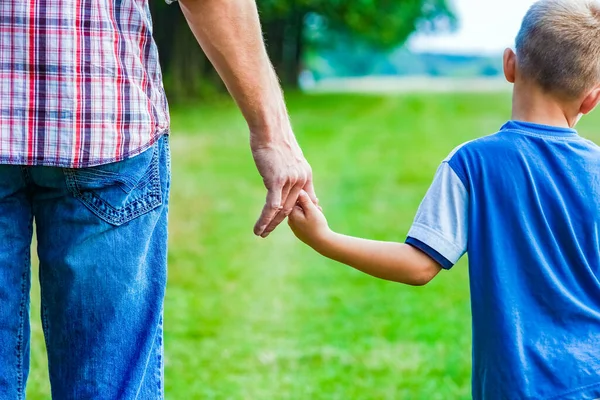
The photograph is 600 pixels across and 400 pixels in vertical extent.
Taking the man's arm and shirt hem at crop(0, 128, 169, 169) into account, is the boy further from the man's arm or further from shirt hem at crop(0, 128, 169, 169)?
shirt hem at crop(0, 128, 169, 169)

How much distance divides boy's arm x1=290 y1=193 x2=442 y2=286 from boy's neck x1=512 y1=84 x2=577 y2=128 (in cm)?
39

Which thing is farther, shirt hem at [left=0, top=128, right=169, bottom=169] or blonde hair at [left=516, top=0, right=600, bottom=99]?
blonde hair at [left=516, top=0, right=600, bottom=99]

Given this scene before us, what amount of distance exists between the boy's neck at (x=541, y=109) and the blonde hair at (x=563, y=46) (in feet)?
0.07

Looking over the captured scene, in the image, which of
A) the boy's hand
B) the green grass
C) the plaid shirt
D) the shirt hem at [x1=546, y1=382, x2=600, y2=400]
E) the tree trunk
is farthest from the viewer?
the tree trunk

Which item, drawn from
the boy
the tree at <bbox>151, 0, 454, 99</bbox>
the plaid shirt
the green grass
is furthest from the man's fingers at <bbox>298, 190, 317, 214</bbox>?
the tree at <bbox>151, 0, 454, 99</bbox>

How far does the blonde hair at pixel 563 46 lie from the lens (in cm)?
208

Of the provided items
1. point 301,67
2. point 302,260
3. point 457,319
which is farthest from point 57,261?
point 301,67

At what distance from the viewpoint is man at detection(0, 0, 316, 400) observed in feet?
6.10

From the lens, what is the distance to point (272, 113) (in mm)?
2240

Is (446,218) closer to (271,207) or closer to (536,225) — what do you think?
(536,225)

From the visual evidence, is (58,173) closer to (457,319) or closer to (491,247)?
(491,247)

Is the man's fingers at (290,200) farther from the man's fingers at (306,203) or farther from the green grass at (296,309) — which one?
the green grass at (296,309)

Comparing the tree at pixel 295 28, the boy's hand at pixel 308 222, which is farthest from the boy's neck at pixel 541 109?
the tree at pixel 295 28

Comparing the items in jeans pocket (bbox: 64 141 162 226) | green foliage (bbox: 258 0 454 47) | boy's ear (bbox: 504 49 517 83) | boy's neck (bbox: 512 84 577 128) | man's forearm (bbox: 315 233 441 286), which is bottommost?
green foliage (bbox: 258 0 454 47)
